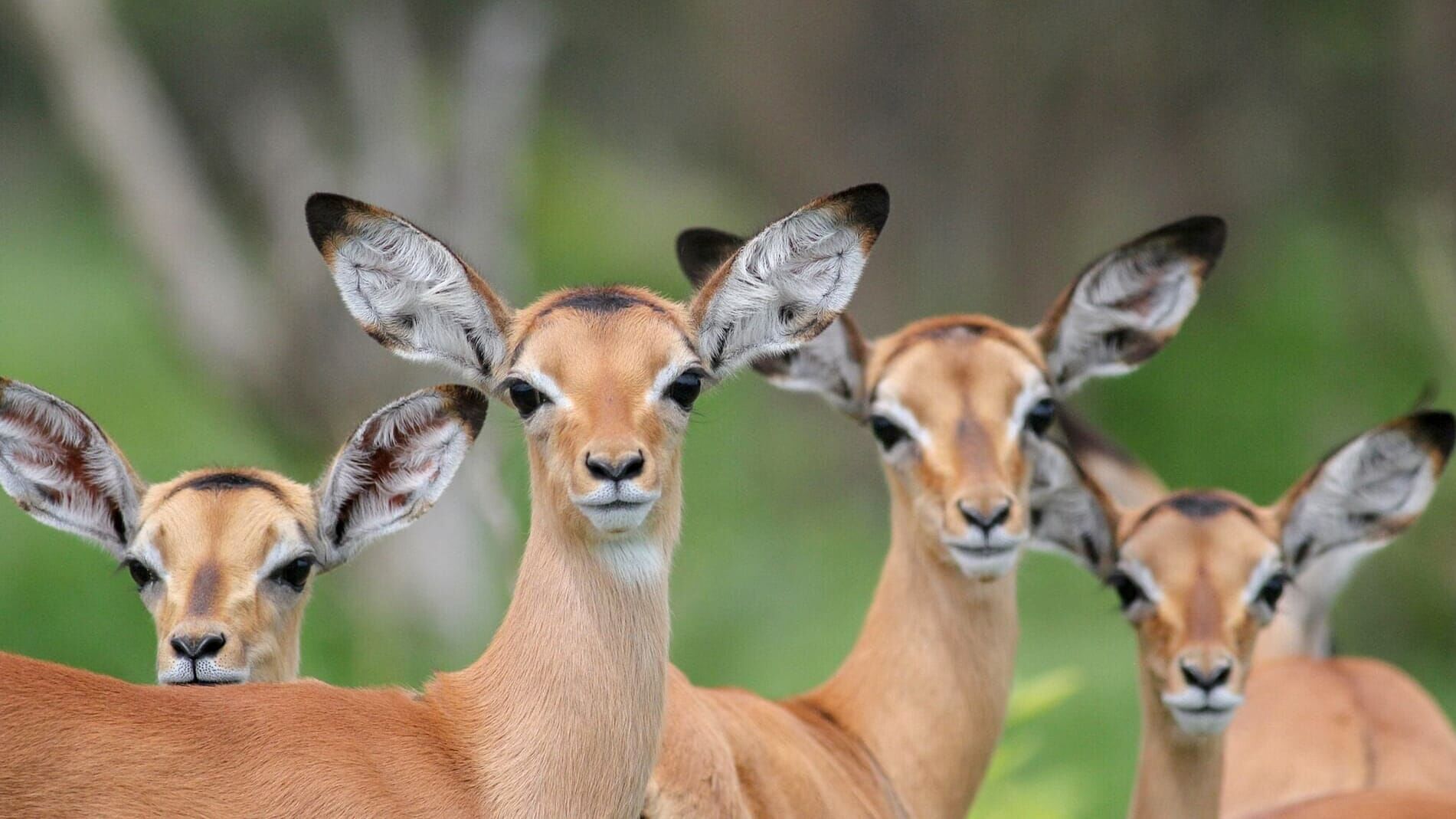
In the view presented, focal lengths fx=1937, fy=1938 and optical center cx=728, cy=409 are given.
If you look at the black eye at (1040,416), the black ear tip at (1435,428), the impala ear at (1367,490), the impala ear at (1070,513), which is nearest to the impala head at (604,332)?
Result: the black eye at (1040,416)

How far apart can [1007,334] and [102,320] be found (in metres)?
9.10

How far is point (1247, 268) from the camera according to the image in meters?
13.6

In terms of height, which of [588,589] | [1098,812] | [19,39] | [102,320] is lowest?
[1098,812]

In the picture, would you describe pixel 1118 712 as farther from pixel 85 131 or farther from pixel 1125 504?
pixel 85 131

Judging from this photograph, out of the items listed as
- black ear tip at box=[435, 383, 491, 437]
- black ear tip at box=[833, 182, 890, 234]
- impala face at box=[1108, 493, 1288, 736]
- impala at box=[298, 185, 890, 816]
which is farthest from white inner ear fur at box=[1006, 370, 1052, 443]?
black ear tip at box=[435, 383, 491, 437]

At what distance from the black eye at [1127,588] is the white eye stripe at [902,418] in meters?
0.72

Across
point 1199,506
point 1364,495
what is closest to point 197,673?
point 1199,506

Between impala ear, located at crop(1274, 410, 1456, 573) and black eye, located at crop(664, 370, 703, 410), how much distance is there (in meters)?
2.39

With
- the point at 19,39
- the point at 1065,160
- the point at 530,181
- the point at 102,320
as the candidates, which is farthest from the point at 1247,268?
the point at 19,39

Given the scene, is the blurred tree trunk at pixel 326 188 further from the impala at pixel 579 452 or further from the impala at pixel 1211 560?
the impala at pixel 579 452

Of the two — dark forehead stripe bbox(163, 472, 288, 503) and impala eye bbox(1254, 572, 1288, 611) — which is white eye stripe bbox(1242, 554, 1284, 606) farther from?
dark forehead stripe bbox(163, 472, 288, 503)

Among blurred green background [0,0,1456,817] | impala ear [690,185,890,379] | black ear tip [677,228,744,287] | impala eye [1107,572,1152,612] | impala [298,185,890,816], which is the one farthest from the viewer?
blurred green background [0,0,1456,817]

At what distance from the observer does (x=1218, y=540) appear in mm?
Result: 5633

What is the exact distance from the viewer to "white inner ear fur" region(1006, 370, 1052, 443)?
558 cm
